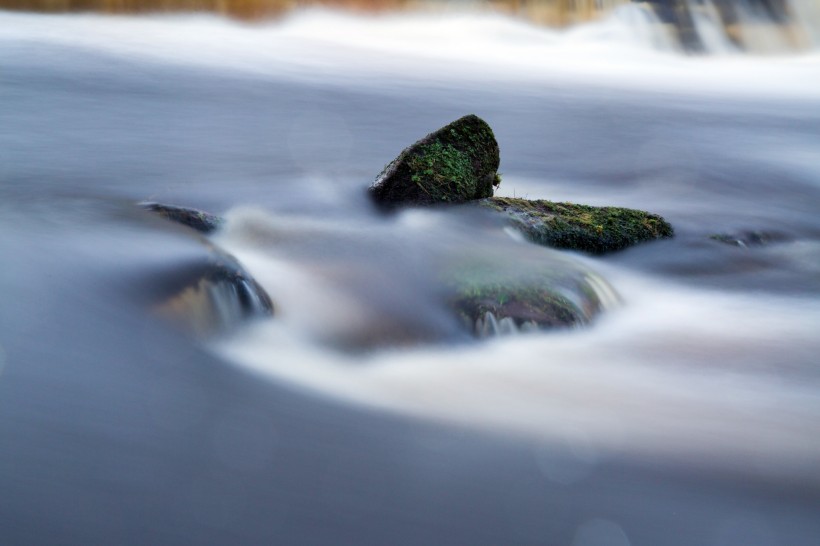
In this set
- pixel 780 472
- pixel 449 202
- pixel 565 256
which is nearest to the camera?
pixel 780 472

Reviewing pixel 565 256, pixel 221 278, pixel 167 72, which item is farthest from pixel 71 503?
pixel 167 72

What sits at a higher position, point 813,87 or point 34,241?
point 813,87

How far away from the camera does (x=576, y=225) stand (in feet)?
20.8

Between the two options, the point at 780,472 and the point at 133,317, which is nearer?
the point at 780,472

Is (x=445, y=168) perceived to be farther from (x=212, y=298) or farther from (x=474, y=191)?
(x=212, y=298)

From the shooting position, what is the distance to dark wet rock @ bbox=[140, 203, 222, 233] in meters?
5.47

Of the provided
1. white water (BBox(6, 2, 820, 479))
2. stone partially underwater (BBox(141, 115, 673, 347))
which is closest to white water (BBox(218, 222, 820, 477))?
white water (BBox(6, 2, 820, 479))

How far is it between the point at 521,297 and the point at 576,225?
148 cm

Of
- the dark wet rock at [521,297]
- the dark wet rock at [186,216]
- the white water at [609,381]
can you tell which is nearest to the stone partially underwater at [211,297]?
the white water at [609,381]

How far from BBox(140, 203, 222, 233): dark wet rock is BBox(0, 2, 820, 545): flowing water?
0.13m

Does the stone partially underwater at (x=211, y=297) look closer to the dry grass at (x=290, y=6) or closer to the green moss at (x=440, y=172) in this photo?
the green moss at (x=440, y=172)

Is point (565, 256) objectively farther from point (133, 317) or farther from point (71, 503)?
point (71, 503)

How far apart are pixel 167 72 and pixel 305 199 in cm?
556

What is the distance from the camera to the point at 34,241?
4.97 meters
